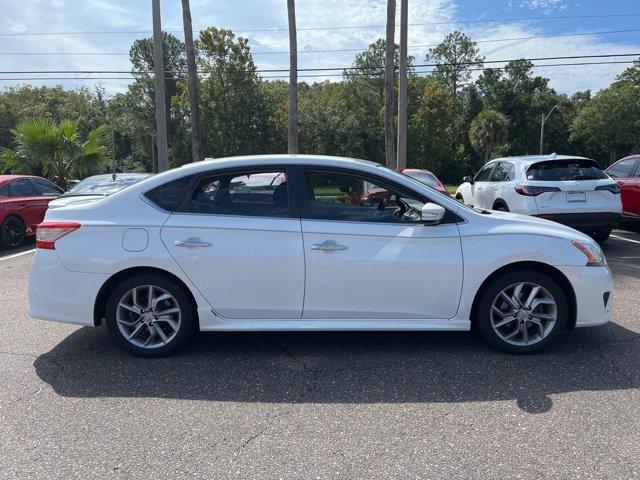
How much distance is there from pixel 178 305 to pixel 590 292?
3326mm

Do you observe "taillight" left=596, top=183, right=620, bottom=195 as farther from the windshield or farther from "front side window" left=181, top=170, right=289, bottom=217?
the windshield

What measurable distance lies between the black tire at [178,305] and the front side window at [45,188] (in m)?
8.42

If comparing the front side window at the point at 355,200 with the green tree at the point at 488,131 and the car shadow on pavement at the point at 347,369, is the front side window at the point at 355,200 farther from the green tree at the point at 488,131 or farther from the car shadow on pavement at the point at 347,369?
the green tree at the point at 488,131

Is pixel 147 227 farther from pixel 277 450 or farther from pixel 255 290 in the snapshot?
pixel 277 450

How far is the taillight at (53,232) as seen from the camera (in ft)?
14.0

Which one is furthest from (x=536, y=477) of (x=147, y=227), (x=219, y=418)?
(x=147, y=227)

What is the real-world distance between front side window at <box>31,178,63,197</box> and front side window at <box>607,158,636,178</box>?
11922 mm

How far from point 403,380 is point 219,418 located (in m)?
1.37

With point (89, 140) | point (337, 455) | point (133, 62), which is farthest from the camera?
point (133, 62)

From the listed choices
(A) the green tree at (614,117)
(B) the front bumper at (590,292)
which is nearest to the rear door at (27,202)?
(B) the front bumper at (590,292)

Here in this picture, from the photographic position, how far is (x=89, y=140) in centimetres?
1664

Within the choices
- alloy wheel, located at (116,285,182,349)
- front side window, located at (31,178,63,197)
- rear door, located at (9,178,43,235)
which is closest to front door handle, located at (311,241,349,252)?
alloy wheel, located at (116,285,182,349)

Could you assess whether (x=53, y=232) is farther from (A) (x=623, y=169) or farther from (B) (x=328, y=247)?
(A) (x=623, y=169)

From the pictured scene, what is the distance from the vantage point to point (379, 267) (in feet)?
13.6
